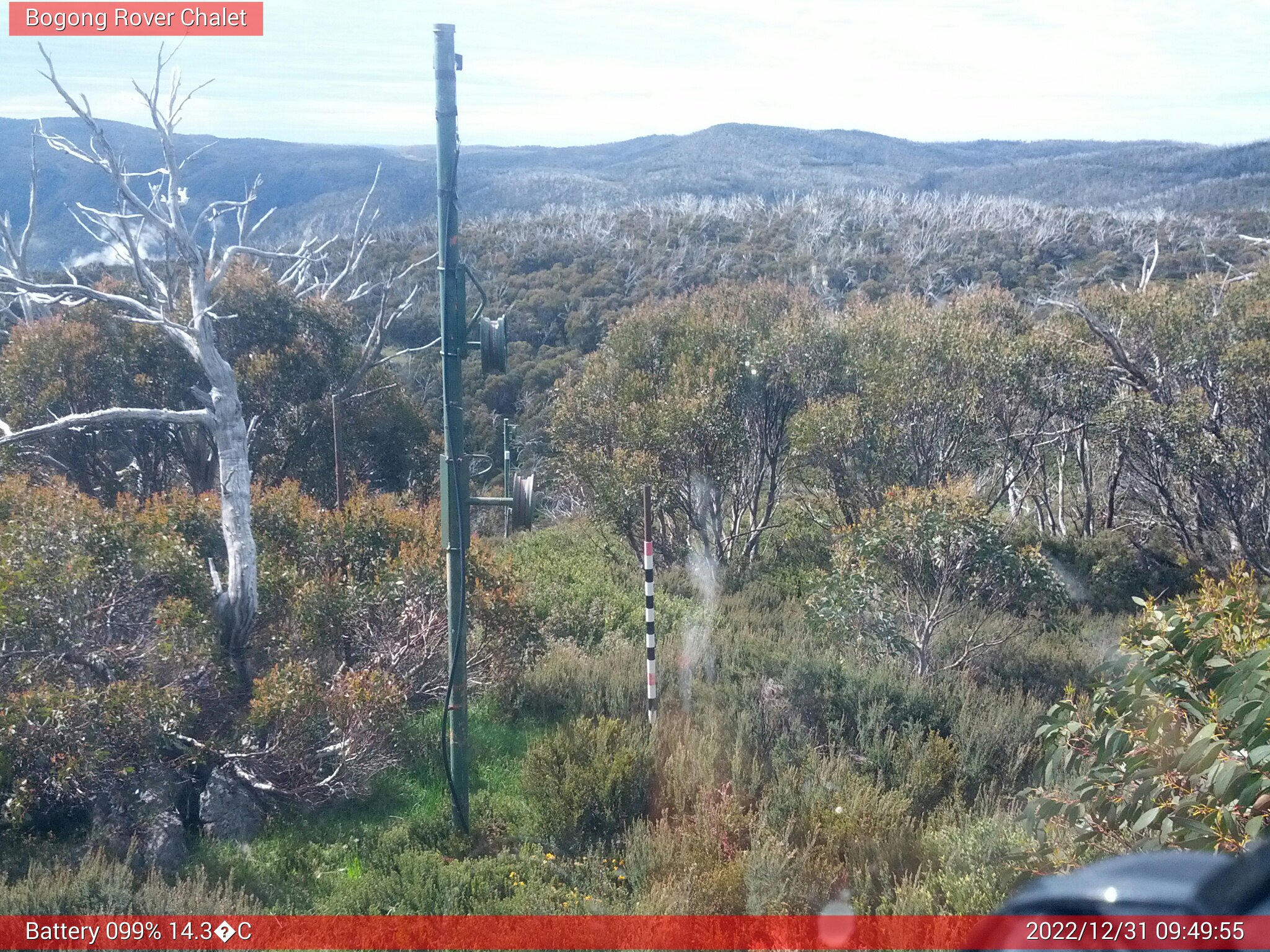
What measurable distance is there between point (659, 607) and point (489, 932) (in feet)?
19.4

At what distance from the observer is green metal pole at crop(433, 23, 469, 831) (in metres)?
5.41

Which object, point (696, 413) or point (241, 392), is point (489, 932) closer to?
point (696, 413)

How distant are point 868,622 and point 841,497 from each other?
4.03 metres

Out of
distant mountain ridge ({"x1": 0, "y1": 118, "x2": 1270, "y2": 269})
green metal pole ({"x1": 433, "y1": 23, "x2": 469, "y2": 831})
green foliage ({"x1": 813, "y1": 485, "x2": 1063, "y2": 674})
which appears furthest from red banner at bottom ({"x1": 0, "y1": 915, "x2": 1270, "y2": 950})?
distant mountain ridge ({"x1": 0, "y1": 118, "x2": 1270, "y2": 269})

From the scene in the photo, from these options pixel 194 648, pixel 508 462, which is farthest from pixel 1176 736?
pixel 508 462

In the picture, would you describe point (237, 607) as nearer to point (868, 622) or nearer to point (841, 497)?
point (868, 622)

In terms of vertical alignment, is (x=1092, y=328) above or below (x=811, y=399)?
above

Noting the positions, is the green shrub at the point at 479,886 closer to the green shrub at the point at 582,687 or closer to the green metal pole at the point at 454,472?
the green metal pole at the point at 454,472

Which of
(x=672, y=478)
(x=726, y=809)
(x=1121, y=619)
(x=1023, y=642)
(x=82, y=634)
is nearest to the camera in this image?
(x=726, y=809)

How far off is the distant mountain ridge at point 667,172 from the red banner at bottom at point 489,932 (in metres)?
28.2

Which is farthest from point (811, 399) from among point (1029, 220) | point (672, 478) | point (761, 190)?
→ point (761, 190)

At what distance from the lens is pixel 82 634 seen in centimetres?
570

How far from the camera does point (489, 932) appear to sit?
13.8 ft

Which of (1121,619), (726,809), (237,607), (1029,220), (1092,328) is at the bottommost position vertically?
(1121,619)
